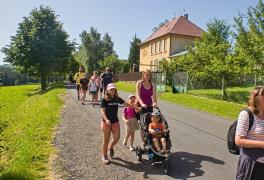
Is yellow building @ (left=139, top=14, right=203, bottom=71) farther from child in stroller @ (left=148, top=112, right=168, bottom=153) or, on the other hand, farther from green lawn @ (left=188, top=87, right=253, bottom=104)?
child in stroller @ (left=148, top=112, right=168, bottom=153)

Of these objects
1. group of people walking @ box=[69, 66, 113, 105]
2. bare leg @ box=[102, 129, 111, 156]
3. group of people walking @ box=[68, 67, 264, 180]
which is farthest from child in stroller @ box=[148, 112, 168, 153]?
group of people walking @ box=[69, 66, 113, 105]

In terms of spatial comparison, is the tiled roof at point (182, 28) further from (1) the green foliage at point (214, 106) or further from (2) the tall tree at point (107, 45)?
(2) the tall tree at point (107, 45)

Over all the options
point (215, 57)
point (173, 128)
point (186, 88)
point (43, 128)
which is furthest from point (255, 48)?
point (43, 128)

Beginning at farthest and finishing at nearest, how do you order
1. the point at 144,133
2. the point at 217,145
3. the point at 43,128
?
→ the point at 43,128
the point at 217,145
the point at 144,133

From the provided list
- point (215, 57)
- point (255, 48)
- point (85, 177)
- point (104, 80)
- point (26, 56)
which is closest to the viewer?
point (85, 177)

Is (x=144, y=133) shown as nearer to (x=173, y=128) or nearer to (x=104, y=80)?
(x=173, y=128)

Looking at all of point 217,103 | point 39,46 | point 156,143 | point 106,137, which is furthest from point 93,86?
point 39,46

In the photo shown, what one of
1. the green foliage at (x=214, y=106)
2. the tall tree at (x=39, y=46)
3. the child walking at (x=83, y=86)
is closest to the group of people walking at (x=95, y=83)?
the child walking at (x=83, y=86)

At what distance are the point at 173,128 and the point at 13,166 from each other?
6385 millimetres

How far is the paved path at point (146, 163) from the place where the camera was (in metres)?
7.28

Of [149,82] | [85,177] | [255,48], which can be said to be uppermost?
[255,48]

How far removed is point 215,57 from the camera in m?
26.7

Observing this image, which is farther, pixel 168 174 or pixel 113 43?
pixel 113 43

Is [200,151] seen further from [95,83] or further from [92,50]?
[92,50]
